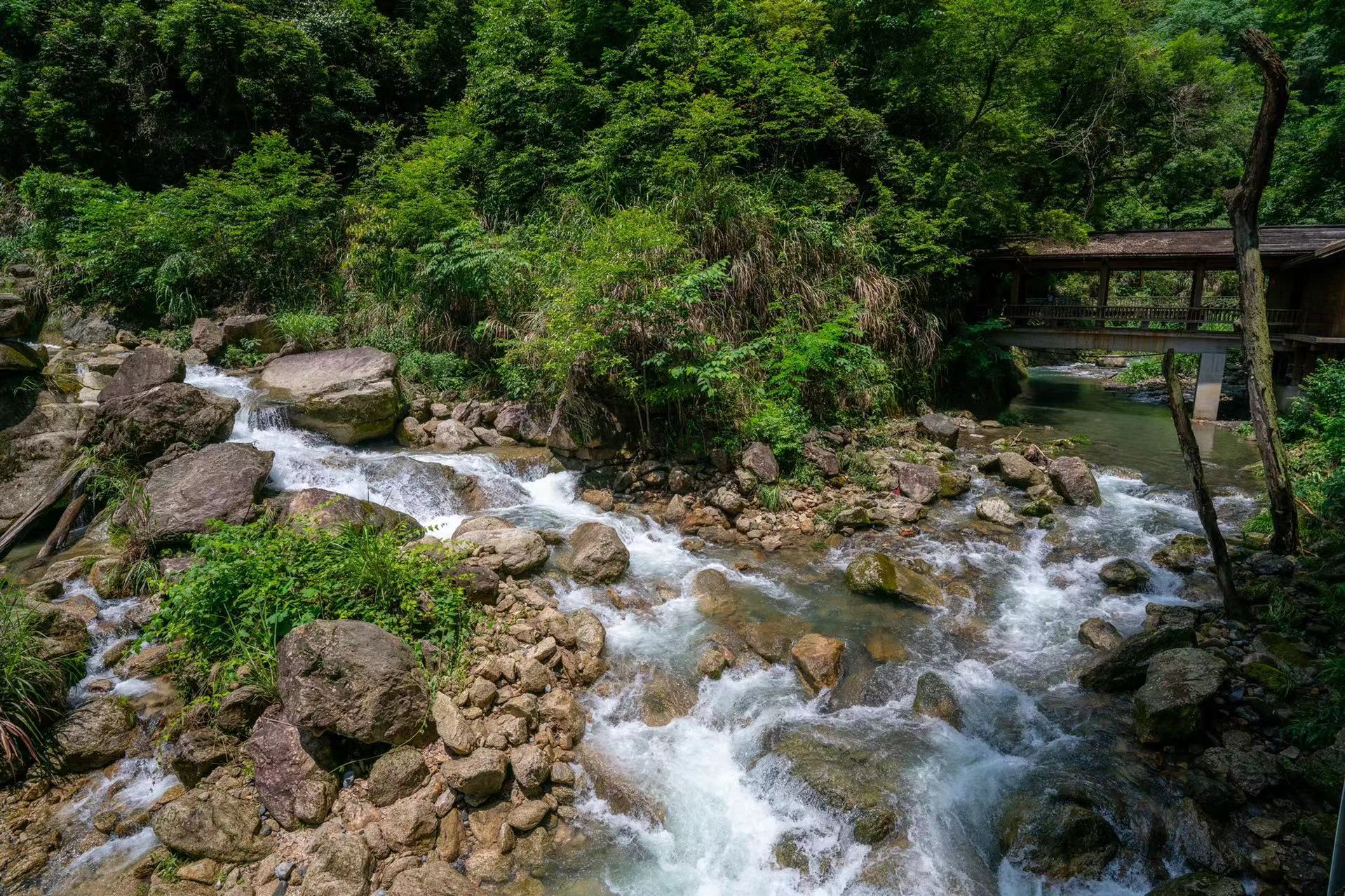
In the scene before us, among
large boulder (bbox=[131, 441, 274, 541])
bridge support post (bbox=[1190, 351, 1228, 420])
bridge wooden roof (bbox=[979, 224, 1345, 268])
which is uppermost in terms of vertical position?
bridge wooden roof (bbox=[979, 224, 1345, 268])

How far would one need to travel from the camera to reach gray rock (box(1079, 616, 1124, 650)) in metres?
6.72

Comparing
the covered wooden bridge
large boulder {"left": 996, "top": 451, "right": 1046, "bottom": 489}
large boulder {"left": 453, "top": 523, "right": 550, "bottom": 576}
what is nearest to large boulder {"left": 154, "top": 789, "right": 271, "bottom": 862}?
large boulder {"left": 453, "top": 523, "right": 550, "bottom": 576}

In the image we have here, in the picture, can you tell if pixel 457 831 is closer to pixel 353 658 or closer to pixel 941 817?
pixel 353 658

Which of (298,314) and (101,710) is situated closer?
(101,710)

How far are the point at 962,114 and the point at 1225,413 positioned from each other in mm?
10568

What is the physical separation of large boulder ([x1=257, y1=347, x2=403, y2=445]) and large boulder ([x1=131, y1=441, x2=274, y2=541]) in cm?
234

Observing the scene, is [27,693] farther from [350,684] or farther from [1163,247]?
[1163,247]

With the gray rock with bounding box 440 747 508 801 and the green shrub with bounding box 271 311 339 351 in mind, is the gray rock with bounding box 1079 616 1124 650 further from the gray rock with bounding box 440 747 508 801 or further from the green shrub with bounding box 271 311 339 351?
the green shrub with bounding box 271 311 339 351

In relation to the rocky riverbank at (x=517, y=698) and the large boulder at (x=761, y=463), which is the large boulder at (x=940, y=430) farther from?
the large boulder at (x=761, y=463)

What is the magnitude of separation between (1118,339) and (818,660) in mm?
15288

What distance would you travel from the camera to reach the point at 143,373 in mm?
9828

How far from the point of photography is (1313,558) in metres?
7.59

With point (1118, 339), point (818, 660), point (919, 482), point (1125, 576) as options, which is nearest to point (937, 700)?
point (818, 660)

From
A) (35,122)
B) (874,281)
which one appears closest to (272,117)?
(35,122)
